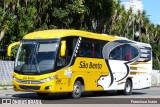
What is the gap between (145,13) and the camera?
65375mm

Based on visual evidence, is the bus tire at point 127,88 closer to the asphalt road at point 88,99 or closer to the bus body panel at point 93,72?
the bus body panel at point 93,72

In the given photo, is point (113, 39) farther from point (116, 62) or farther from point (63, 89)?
point (63, 89)

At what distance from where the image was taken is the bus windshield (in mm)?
18531

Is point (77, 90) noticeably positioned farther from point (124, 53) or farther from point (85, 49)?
point (124, 53)

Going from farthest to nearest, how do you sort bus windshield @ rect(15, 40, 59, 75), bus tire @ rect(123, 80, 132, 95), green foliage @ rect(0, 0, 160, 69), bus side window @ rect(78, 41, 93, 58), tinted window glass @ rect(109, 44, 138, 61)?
green foliage @ rect(0, 0, 160, 69) < bus tire @ rect(123, 80, 132, 95) < tinted window glass @ rect(109, 44, 138, 61) < bus side window @ rect(78, 41, 93, 58) < bus windshield @ rect(15, 40, 59, 75)

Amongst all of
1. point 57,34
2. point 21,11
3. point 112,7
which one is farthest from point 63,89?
point 112,7

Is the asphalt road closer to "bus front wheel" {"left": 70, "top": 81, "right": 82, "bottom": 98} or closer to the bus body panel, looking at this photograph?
"bus front wheel" {"left": 70, "top": 81, "right": 82, "bottom": 98}

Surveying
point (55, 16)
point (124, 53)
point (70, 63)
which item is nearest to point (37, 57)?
point (70, 63)

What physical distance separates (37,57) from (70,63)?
159cm

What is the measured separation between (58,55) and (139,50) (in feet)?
27.2

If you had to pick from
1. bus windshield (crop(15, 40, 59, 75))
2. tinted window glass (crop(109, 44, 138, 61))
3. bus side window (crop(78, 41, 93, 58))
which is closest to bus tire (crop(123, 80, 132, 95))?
tinted window glass (crop(109, 44, 138, 61))

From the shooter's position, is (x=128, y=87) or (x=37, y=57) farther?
(x=128, y=87)

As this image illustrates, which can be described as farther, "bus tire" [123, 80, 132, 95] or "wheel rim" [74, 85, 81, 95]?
"bus tire" [123, 80, 132, 95]

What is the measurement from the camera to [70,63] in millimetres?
19438
